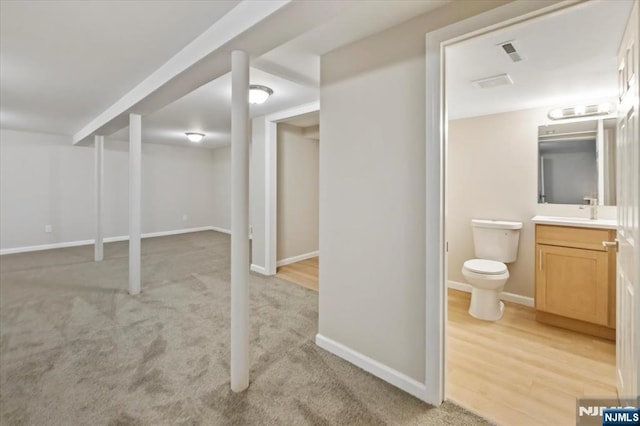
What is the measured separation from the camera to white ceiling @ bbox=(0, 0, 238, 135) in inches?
66.2

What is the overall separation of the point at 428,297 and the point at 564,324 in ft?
6.04

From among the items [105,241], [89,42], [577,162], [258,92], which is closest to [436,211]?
[258,92]

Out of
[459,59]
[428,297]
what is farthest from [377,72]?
[428,297]

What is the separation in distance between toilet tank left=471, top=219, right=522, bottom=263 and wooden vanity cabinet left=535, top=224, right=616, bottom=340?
1.31 ft

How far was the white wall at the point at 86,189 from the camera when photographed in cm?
538

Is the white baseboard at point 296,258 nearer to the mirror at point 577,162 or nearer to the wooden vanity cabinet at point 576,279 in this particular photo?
the wooden vanity cabinet at point 576,279

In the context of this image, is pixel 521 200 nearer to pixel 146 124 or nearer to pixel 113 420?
pixel 113 420

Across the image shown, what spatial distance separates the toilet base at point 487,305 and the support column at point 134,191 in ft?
11.9

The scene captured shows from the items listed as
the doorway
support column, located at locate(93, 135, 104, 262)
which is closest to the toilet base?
the doorway

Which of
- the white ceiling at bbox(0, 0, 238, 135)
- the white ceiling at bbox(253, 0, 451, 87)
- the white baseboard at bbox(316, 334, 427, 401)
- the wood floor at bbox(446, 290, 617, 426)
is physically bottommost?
the wood floor at bbox(446, 290, 617, 426)

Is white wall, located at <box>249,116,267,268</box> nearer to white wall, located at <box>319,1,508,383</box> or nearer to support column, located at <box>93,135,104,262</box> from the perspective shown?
white wall, located at <box>319,1,508,383</box>

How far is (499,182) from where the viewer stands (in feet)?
10.8

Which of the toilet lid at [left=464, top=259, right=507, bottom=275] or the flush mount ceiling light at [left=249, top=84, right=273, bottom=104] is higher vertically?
the flush mount ceiling light at [left=249, top=84, right=273, bottom=104]

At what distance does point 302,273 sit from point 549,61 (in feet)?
→ 11.4
